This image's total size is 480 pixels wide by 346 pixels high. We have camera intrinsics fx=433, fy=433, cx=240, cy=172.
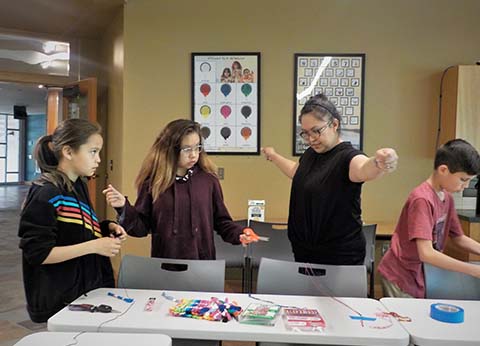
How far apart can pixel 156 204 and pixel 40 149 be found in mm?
570

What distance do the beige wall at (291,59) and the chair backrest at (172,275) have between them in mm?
2131

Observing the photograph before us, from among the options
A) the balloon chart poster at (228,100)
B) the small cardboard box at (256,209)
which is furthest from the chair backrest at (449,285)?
the balloon chart poster at (228,100)

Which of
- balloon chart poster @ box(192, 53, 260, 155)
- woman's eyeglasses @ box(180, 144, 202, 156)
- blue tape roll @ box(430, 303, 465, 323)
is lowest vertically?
blue tape roll @ box(430, 303, 465, 323)

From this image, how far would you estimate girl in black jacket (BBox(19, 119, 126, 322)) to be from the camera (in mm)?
1604

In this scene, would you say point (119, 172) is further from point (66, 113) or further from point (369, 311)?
Result: point (369, 311)

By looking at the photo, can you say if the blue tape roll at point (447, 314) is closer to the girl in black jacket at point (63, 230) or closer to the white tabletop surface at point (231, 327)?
the white tabletop surface at point (231, 327)

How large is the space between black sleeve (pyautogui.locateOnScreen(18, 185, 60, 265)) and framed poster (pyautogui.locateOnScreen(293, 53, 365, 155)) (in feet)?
8.79

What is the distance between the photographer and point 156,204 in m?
2.09

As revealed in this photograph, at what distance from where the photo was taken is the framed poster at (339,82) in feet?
12.7

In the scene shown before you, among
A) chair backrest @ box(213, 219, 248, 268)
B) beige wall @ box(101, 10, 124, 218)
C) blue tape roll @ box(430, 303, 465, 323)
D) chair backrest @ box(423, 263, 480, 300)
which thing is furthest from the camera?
beige wall @ box(101, 10, 124, 218)

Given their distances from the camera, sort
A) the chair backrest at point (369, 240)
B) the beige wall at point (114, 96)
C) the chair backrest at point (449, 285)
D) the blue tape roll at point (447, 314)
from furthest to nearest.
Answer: the beige wall at point (114, 96) < the chair backrest at point (369, 240) < the chair backrest at point (449, 285) < the blue tape roll at point (447, 314)

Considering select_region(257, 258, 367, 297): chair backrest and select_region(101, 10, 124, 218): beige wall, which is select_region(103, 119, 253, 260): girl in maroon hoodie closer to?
select_region(257, 258, 367, 297): chair backrest

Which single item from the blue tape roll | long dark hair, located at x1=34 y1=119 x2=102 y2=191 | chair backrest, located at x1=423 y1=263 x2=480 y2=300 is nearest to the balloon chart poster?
long dark hair, located at x1=34 y1=119 x2=102 y2=191

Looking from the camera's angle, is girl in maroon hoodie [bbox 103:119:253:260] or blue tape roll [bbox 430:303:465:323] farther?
girl in maroon hoodie [bbox 103:119:253:260]
